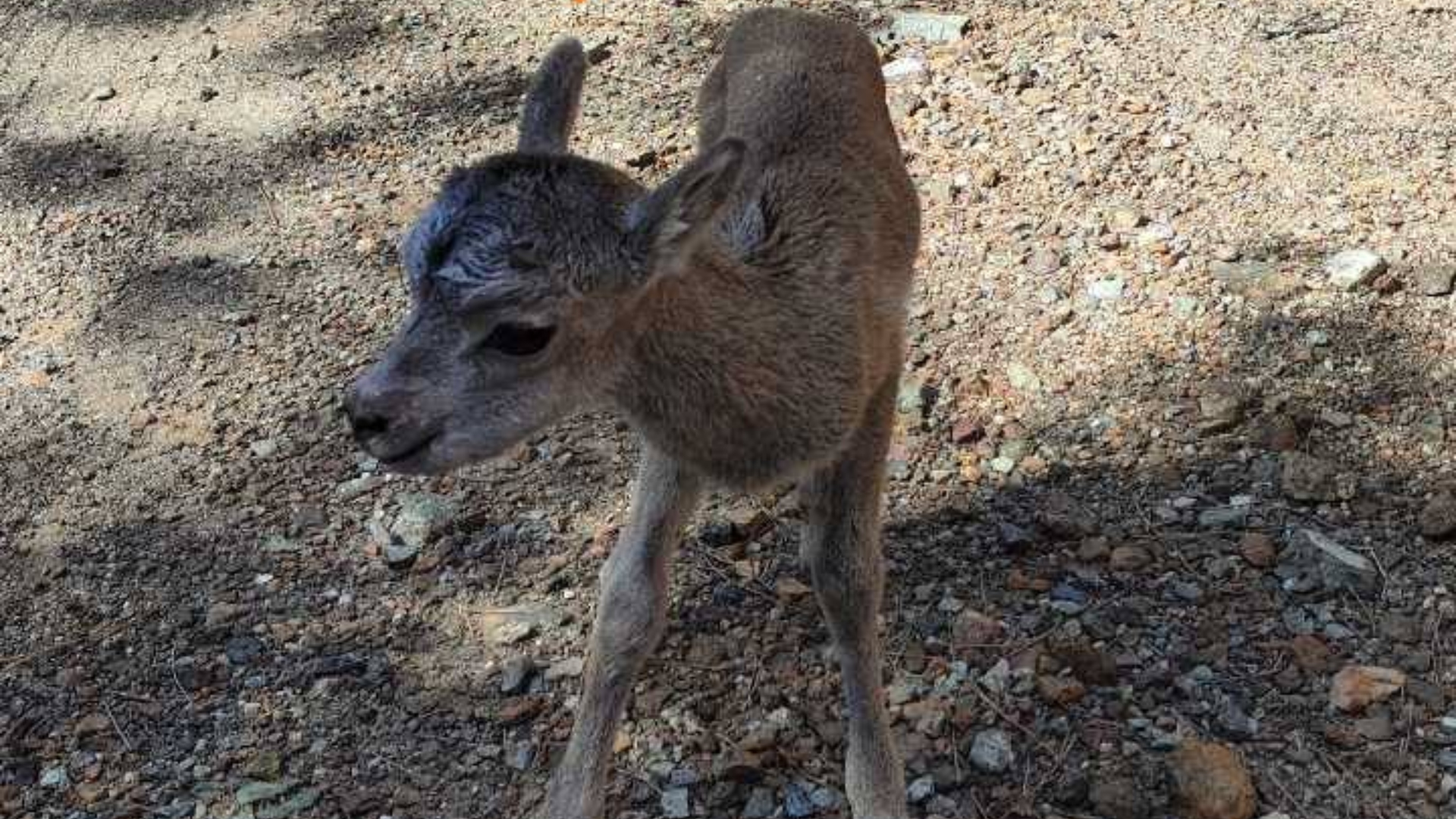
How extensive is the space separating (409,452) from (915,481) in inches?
93.6

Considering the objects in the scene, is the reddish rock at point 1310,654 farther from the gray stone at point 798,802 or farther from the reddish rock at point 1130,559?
the gray stone at point 798,802

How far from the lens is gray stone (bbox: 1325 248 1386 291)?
5766mm

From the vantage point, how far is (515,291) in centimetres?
325

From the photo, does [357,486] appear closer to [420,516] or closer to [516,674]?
[420,516]

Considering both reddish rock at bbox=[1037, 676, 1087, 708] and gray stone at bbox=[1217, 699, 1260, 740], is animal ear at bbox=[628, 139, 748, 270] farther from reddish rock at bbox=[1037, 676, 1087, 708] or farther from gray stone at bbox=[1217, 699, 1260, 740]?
gray stone at bbox=[1217, 699, 1260, 740]

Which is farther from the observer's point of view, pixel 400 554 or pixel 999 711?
pixel 400 554

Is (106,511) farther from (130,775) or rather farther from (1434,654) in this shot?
(1434,654)

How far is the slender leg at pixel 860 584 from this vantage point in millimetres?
4180

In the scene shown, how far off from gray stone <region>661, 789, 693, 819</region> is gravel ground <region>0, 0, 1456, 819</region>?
10 mm

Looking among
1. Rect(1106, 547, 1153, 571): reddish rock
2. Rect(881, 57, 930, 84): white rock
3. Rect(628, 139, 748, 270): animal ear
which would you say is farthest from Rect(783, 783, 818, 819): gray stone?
Rect(881, 57, 930, 84): white rock

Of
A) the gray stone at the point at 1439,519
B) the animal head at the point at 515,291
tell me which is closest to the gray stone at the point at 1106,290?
the gray stone at the point at 1439,519

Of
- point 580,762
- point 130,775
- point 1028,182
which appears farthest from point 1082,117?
point 130,775

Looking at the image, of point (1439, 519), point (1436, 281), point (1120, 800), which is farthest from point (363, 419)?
point (1436, 281)

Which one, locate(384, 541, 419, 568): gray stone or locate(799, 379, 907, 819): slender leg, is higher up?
locate(799, 379, 907, 819): slender leg
